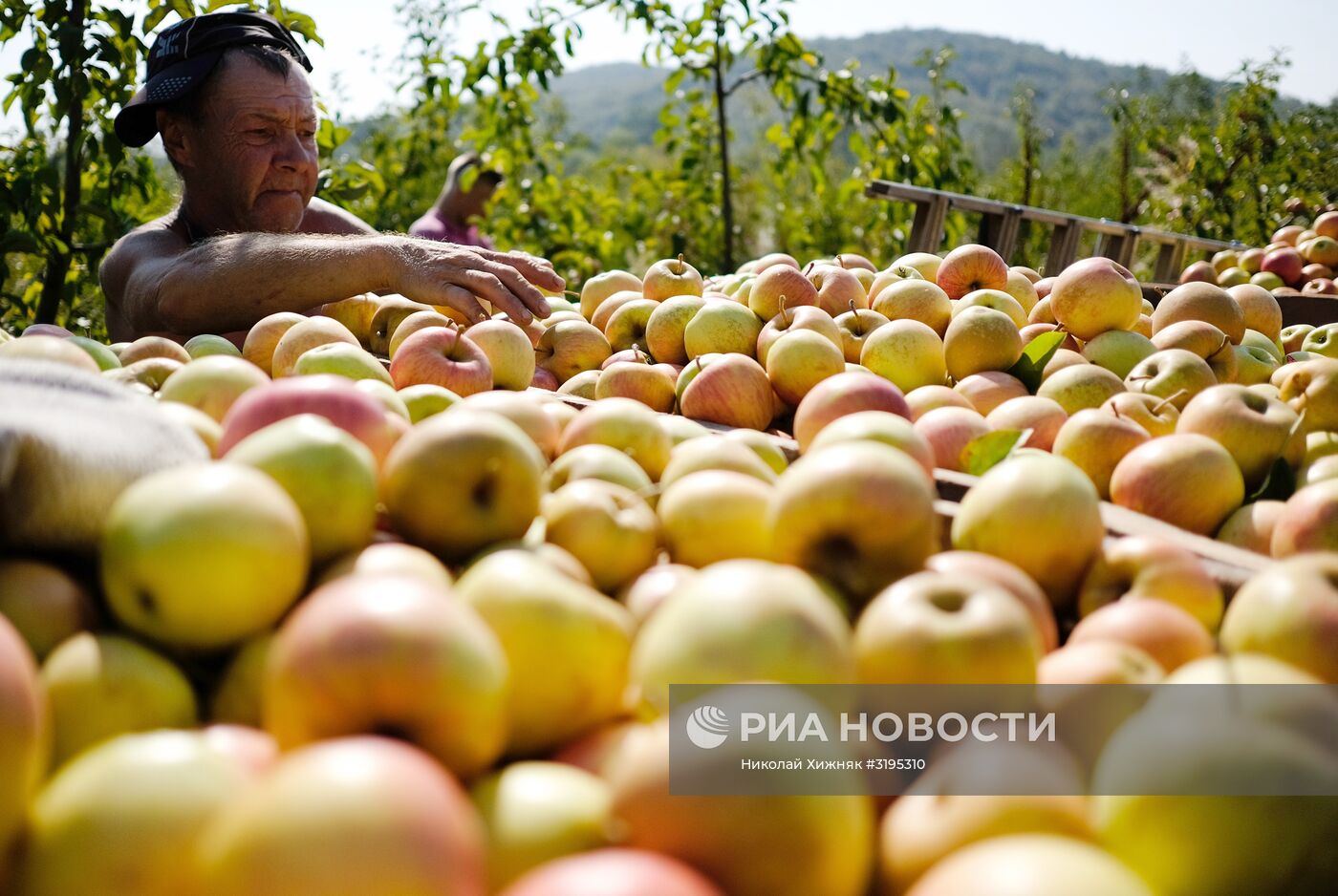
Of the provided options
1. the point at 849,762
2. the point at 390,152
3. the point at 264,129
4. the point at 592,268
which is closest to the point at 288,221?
the point at 264,129

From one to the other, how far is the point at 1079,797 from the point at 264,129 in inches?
163

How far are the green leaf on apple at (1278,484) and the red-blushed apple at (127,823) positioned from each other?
5.97ft

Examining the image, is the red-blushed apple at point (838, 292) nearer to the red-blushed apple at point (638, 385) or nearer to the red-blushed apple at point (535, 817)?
the red-blushed apple at point (638, 385)

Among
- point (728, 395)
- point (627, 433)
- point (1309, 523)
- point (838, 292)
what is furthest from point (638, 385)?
point (1309, 523)

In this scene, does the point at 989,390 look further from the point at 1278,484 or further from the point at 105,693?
the point at 105,693

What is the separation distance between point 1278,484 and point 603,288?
2.46 meters

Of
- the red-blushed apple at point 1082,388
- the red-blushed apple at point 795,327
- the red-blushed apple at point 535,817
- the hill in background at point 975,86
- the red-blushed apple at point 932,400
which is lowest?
the red-blushed apple at point 535,817

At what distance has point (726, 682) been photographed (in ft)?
3.27

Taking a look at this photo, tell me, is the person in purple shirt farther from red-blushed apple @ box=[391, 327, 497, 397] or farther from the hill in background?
the hill in background

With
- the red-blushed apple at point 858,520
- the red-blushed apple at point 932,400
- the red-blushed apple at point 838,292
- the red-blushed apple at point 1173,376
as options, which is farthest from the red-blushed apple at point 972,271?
the red-blushed apple at point 858,520

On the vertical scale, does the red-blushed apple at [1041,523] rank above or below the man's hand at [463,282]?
below

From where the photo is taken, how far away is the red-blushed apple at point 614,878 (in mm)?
730

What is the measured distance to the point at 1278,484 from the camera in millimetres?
1813

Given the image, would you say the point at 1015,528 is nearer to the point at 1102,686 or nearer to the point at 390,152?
the point at 1102,686
